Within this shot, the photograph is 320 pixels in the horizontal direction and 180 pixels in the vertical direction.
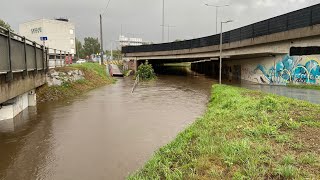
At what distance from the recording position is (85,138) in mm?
12148

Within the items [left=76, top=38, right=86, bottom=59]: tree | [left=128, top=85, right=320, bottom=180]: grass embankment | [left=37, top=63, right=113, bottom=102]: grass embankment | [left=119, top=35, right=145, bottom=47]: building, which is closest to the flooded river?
[left=128, top=85, right=320, bottom=180]: grass embankment

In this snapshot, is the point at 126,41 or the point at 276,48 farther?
the point at 126,41

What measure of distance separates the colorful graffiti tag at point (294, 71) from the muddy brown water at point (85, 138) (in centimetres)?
1279

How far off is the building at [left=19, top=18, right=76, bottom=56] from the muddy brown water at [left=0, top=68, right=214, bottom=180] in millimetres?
79225

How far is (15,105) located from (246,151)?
12804 mm

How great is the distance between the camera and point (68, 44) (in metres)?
96.5

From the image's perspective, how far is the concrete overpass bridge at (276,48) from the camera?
2564 cm

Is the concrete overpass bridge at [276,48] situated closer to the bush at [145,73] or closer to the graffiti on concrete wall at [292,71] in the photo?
the graffiti on concrete wall at [292,71]

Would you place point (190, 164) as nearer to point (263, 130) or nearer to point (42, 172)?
point (263, 130)

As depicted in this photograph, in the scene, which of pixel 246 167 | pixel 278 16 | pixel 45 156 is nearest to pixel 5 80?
pixel 45 156

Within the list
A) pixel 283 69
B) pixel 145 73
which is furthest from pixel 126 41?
pixel 283 69

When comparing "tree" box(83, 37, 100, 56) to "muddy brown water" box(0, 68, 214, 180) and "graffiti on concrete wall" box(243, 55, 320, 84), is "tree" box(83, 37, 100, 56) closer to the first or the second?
"graffiti on concrete wall" box(243, 55, 320, 84)

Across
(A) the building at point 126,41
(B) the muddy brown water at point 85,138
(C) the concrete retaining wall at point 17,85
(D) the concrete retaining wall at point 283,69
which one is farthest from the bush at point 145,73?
(A) the building at point 126,41

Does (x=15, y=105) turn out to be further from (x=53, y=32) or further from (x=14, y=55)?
(x=53, y=32)
